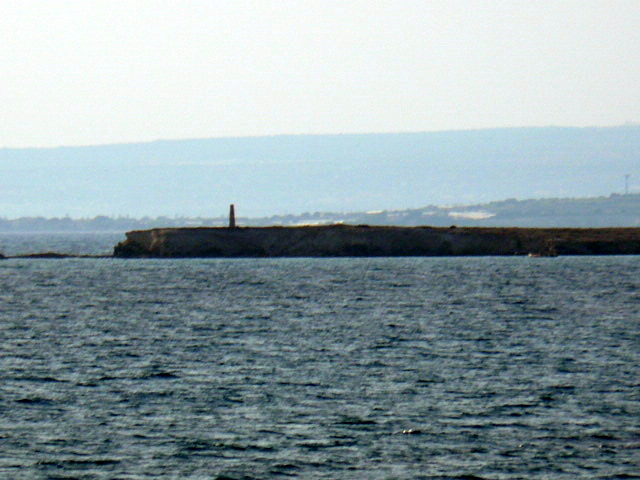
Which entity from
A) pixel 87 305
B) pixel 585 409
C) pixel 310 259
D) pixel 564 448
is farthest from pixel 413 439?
pixel 310 259

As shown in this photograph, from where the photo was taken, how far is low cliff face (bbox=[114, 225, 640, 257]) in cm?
14150

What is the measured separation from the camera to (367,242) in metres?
142

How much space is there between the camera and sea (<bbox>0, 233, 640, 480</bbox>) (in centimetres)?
2950

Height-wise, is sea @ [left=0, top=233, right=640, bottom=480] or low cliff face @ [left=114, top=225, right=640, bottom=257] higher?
low cliff face @ [left=114, top=225, right=640, bottom=257]

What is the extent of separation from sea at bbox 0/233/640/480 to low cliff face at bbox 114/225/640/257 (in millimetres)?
58944

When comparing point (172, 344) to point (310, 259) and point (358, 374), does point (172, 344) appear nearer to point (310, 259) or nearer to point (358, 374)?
point (358, 374)

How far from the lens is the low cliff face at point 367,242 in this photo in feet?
464

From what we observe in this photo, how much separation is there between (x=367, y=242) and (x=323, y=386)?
10236 centimetres

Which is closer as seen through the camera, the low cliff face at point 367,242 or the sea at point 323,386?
the sea at point 323,386

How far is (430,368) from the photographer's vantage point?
44438mm

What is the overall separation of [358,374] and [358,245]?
99.9 metres

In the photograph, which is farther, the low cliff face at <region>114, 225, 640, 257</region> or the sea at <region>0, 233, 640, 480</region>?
the low cliff face at <region>114, 225, 640, 257</region>

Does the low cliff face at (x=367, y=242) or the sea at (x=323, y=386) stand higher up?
the low cliff face at (x=367, y=242)

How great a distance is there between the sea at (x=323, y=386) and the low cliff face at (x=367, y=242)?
193 ft
